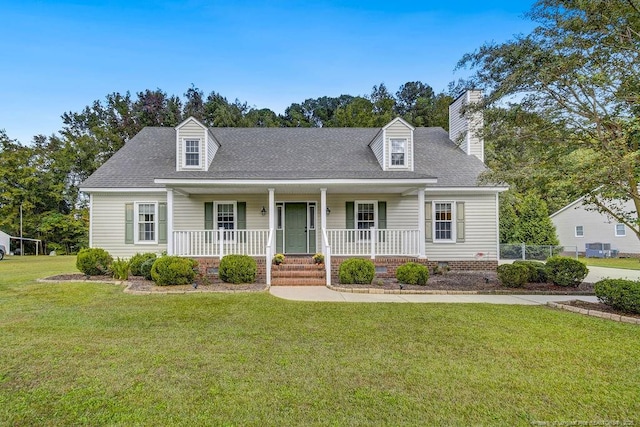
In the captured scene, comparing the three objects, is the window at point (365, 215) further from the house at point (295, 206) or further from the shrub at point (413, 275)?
the shrub at point (413, 275)

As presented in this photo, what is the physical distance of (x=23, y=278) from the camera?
11.4 meters

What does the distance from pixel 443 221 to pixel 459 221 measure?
60 cm

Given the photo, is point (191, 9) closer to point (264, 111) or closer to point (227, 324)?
point (227, 324)

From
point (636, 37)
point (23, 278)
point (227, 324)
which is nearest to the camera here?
point (227, 324)

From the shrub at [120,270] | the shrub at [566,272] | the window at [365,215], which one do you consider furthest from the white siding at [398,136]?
the shrub at [120,270]

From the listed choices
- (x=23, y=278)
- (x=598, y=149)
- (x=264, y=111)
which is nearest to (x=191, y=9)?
(x=23, y=278)

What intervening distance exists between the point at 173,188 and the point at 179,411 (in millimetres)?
9693

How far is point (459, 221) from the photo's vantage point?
1355cm

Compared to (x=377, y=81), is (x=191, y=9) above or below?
below

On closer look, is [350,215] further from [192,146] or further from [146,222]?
[146,222]

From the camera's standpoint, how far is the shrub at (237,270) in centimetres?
992

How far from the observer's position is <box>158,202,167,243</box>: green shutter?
1317 cm

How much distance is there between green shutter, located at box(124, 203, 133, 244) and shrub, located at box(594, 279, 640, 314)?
13990 millimetres

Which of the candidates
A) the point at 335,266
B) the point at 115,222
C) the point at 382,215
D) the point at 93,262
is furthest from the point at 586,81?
the point at 115,222
